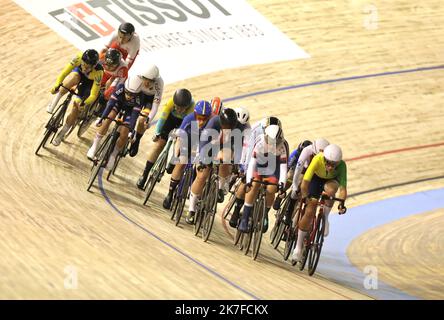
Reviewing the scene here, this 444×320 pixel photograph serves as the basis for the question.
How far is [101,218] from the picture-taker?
8305 millimetres

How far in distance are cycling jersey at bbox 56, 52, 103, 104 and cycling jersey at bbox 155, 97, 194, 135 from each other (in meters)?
0.88

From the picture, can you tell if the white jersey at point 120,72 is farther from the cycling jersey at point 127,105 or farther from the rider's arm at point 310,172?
the rider's arm at point 310,172

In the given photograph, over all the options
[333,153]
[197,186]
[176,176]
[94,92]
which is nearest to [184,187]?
[176,176]

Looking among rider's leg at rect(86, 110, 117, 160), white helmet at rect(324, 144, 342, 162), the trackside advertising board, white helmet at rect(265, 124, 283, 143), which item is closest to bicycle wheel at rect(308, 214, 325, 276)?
white helmet at rect(324, 144, 342, 162)

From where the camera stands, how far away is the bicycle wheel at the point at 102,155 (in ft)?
30.9

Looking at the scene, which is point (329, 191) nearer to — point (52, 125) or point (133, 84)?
point (133, 84)

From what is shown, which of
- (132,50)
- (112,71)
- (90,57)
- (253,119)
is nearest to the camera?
(90,57)

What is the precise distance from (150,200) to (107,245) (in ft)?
8.68

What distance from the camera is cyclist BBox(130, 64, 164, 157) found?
956 centimetres

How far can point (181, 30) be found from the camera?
45.7ft

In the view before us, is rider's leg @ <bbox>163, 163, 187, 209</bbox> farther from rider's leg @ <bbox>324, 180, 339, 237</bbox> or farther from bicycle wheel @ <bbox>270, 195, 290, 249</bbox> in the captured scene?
rider's leg @ <bbox>324, 180, 339, 237</bbox>

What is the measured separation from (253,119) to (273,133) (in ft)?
13.9

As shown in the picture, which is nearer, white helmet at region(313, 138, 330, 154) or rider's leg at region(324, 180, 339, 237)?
rider's leg at region(324, 180, 339, 237)
